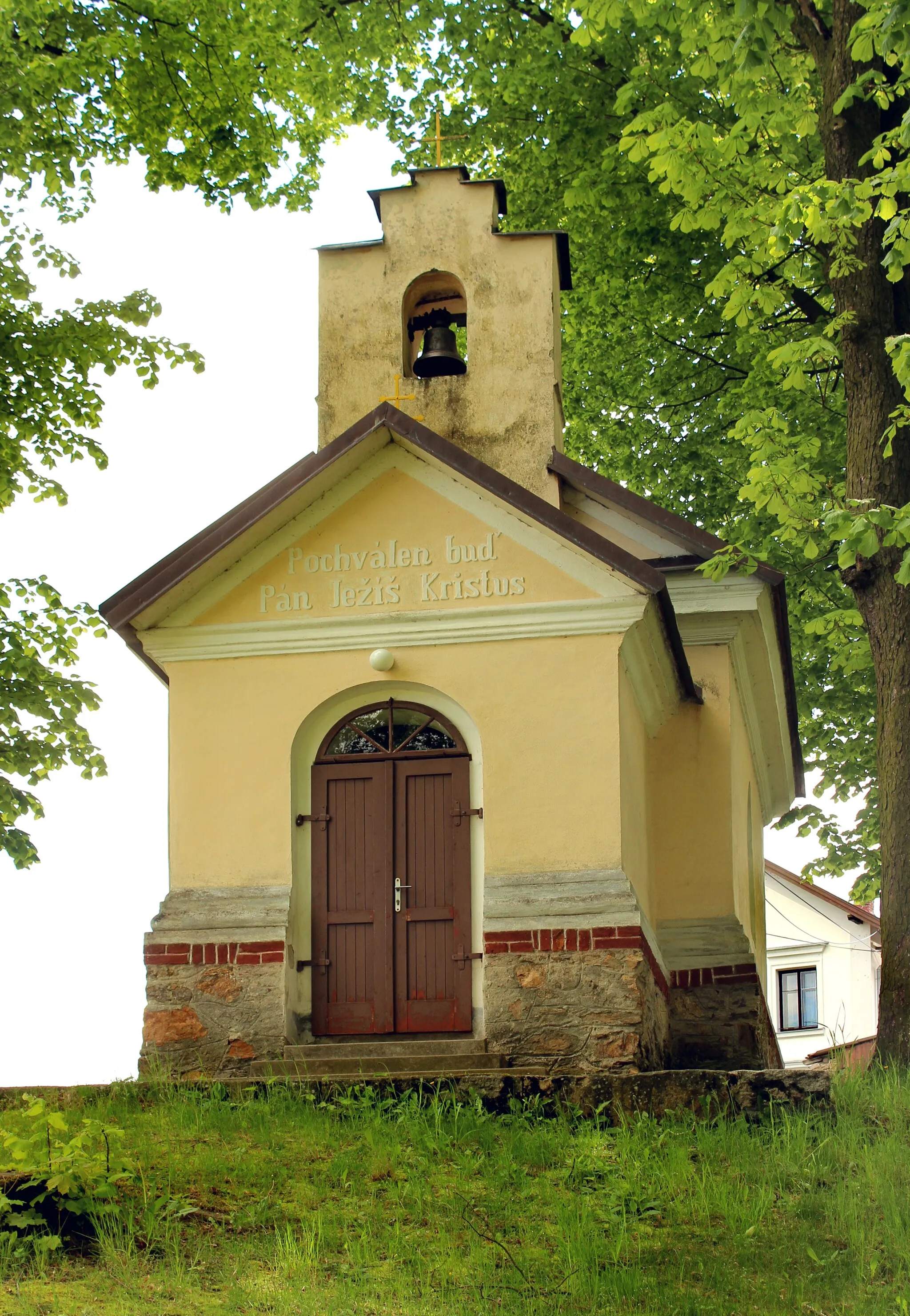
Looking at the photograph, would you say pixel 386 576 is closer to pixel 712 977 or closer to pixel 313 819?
pixel 313 819

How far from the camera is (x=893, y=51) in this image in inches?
392

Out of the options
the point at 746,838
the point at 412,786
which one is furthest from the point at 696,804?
the point at 412,786

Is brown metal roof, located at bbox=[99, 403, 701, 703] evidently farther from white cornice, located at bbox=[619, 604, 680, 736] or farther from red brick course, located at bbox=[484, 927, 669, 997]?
red brick course, located at bbox=[484, 927, 669, 997]

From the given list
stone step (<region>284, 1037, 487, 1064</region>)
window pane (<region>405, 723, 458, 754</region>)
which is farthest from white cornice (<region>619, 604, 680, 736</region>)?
stone step (<region>284, 1037, 487, 1064</region>)

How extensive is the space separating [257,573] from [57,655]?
3.73 m

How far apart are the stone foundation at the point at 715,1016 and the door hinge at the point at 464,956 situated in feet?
7.67

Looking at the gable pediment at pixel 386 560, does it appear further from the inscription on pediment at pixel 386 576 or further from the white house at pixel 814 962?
the white house at pixel 814 962

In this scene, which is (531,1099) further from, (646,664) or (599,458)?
(599,458)

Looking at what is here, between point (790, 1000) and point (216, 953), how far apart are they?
2548 cm

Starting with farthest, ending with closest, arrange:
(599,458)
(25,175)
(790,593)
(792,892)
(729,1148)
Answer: (792,892), (599,458), (790,593), (25,175), (729,1148)

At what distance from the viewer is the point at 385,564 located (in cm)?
1173

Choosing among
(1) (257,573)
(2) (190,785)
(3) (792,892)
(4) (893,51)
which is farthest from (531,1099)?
(3) (792,892)

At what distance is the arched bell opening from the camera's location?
44.5 feet

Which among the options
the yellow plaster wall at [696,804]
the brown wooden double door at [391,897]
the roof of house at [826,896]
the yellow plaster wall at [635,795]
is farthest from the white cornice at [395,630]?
the roof of house at [826,896]
